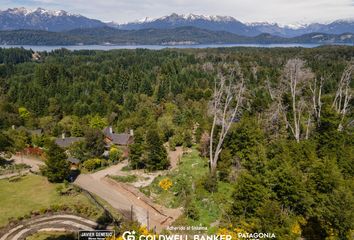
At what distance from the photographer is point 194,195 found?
29.1m

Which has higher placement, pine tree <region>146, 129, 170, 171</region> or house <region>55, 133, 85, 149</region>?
pine tree <region>146, 129, 170, 171</region>

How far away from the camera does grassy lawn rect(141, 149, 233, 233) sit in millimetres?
25391

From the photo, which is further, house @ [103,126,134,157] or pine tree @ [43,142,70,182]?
house @ [103,126,134,157]

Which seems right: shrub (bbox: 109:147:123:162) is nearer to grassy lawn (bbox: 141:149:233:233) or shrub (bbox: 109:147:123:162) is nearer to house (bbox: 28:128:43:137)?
grassy lawn (bbox: 141:149:233:233)

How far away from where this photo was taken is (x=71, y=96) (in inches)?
3027

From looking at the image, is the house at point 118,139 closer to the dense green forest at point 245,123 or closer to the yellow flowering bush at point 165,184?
the dense green forest at point 245,123

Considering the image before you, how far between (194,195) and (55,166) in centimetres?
1615

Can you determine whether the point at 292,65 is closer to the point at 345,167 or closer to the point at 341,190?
the point at 345,167

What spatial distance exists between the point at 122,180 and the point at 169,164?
632cm

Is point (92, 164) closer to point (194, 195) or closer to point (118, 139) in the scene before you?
point (118, 139)

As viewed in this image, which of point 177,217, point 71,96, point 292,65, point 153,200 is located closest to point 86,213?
point 153,200

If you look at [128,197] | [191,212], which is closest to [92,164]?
[128,197]

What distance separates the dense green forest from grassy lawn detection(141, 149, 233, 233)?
2.70 ft

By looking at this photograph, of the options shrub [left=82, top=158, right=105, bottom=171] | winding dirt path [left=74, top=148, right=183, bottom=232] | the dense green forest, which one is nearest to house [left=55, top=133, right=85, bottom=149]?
the dense green forest
